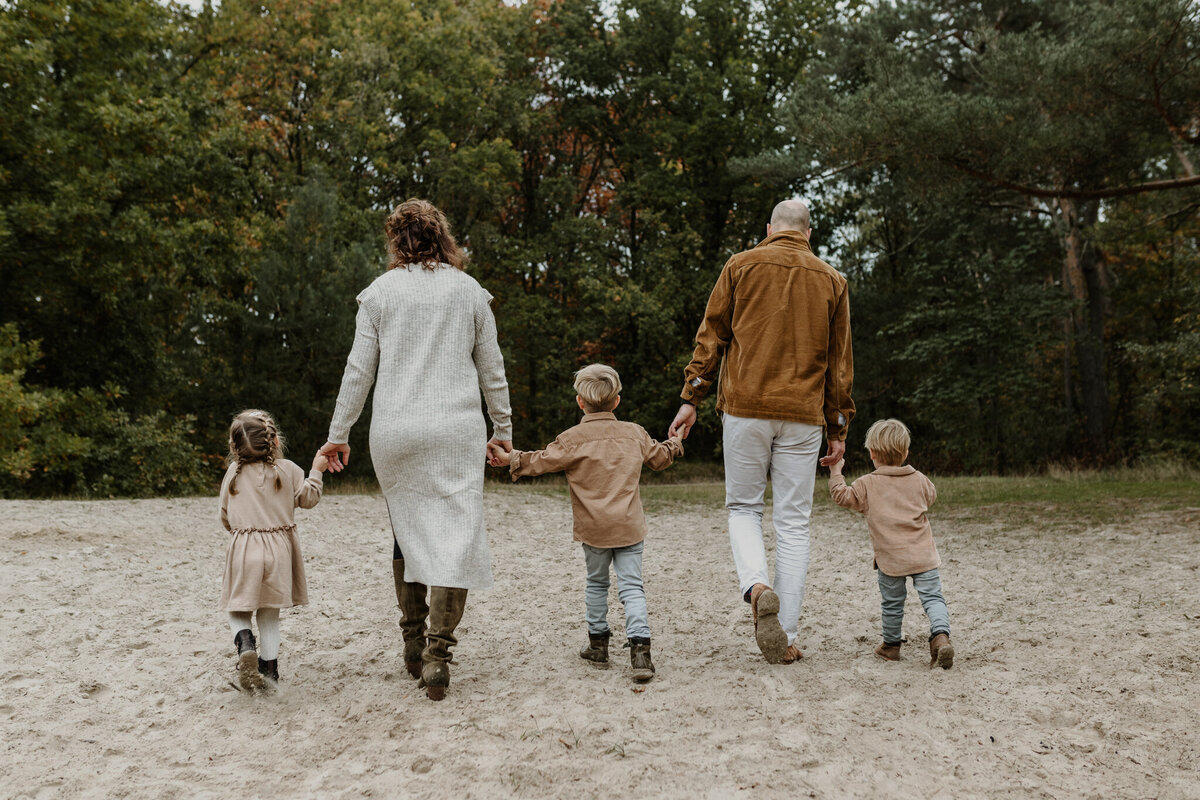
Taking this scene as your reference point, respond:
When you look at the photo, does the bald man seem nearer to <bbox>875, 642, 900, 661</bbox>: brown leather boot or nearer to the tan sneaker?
the tan sneaker

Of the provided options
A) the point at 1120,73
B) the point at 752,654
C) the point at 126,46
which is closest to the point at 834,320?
the point at 752,654

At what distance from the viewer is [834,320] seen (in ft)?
14.4

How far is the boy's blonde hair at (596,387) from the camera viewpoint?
4281mm

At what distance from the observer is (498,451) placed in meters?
4.12

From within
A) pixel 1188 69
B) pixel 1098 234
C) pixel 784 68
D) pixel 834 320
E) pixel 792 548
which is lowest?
pixel 792 548

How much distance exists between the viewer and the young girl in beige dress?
3994 millimetres

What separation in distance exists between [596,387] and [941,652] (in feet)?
6.44

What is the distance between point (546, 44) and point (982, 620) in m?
24.9

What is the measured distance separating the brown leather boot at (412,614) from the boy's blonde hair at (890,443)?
2215 millimetres

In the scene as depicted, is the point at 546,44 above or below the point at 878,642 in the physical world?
above

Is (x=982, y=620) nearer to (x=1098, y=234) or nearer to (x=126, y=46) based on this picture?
(x=1098, y=234)

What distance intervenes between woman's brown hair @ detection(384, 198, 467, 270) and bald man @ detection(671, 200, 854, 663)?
4.05 feet

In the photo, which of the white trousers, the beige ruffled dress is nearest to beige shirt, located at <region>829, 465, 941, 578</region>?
the white trousers

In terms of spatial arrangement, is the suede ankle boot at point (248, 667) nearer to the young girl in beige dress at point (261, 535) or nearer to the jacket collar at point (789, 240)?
the young girl in beige dress at point (261, 535)
